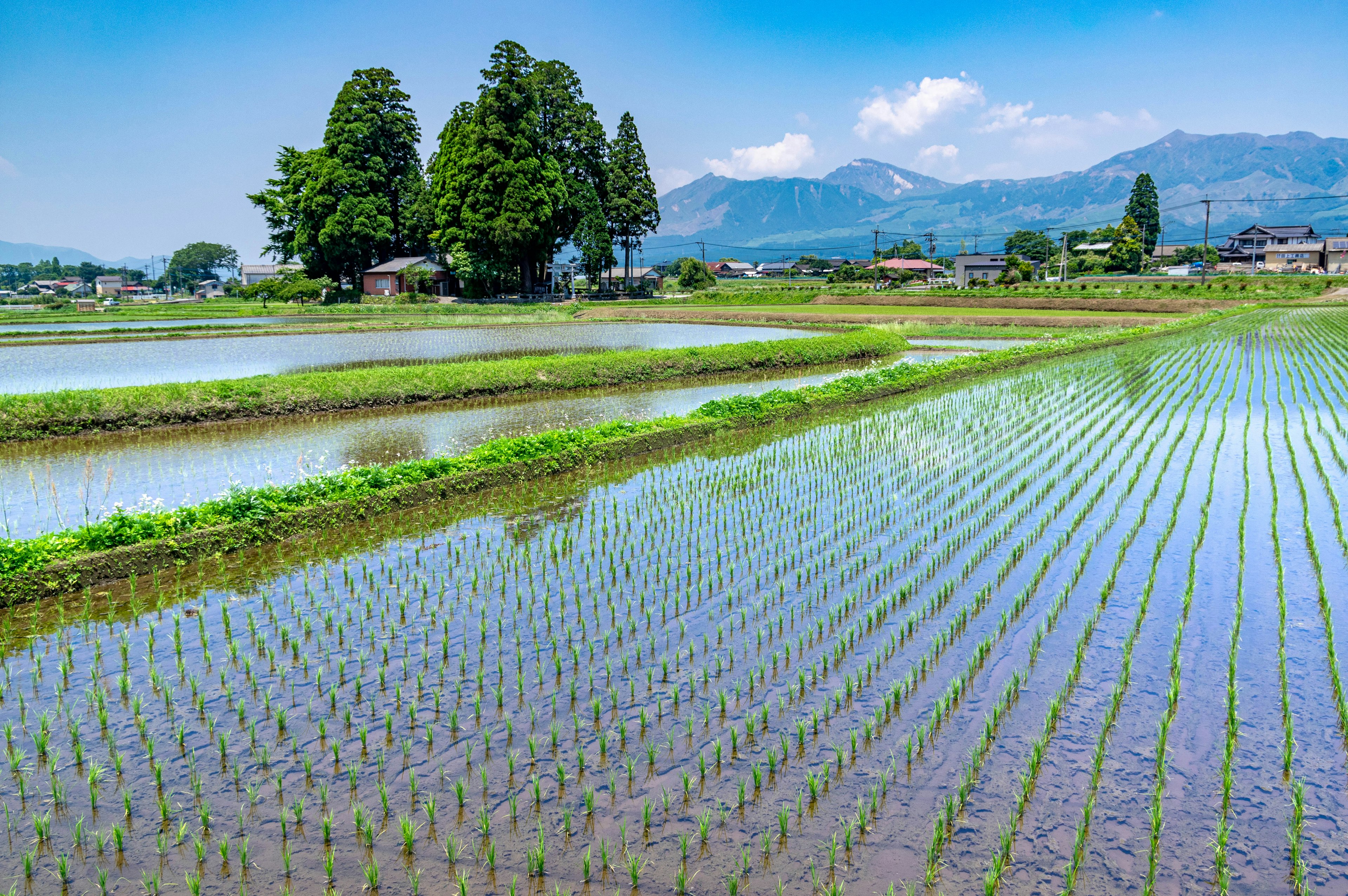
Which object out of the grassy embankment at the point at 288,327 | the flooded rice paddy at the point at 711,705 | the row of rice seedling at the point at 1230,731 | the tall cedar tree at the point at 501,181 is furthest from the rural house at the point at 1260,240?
the flooded rice paddy at the point at 711,705

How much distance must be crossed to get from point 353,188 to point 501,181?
1050cm

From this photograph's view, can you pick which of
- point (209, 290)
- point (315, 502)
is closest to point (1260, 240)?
point (315, 502)

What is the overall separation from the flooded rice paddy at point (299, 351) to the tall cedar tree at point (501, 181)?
560 inches

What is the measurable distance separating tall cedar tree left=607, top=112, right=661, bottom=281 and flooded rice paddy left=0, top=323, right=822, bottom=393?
2400 cm

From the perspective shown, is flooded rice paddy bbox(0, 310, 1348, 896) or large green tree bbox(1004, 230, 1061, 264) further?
large green tree bbox(1004, 230, 1061, 264)

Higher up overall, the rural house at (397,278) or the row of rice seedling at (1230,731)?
the rural house at (397,278)

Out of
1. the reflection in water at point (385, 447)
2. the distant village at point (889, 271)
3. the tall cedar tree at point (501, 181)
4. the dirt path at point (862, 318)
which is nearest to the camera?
the reflection in water at point (385, 447)

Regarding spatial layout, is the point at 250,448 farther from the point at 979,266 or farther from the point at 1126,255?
the point at 979,266

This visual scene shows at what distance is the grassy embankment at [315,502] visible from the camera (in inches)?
263

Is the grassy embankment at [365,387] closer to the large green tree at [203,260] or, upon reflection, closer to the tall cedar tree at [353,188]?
the tall cedar tree at [353,188]

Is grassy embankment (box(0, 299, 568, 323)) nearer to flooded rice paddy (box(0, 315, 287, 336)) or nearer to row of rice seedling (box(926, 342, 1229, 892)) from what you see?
flooded rice paddy (box(0, 315, 287, 336))

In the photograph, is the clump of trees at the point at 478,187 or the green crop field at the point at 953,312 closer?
the green crop field at the point at 953,312

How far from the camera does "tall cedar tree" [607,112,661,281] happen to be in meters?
57.8

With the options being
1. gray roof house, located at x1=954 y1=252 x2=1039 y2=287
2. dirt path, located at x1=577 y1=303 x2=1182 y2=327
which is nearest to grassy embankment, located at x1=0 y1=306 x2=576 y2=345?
dirt path, located at x1=577 y1=303 x2=1182 y2=327
